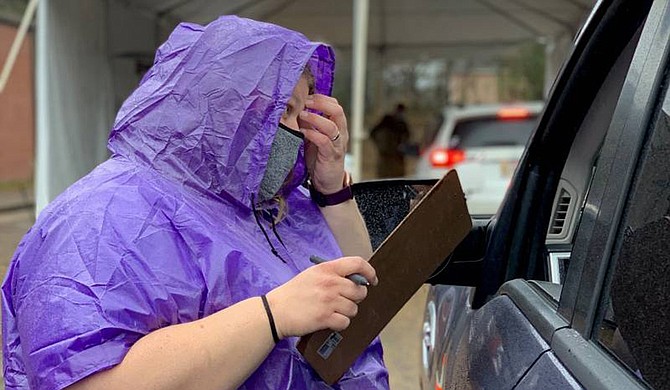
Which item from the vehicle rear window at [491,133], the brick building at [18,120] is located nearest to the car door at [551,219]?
the vehicle rear window at [491,133]

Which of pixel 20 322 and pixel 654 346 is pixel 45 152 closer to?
pixel 20 322

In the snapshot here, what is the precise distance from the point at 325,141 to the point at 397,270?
0.37 meters

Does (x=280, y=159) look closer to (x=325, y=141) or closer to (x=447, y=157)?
(x=325, y=141)

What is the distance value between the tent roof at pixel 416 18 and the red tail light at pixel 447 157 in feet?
12.9

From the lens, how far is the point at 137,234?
1.21 meters

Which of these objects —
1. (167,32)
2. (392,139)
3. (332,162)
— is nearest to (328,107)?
(332,162)

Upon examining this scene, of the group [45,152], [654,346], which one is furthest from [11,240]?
[654,346]

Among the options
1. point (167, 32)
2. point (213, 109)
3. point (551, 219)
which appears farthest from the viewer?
point (167, 32)

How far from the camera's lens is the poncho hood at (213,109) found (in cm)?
133

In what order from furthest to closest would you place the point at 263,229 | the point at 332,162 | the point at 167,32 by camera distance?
1. the point at 167,32
2. the point at 332,162
3. the point at 263,229

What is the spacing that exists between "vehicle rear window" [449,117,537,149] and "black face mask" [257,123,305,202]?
5395mm

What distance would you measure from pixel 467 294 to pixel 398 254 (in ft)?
2.20

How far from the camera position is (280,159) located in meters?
1.52

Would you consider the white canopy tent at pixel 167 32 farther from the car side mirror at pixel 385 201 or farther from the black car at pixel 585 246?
the black car at pixel 585 246
